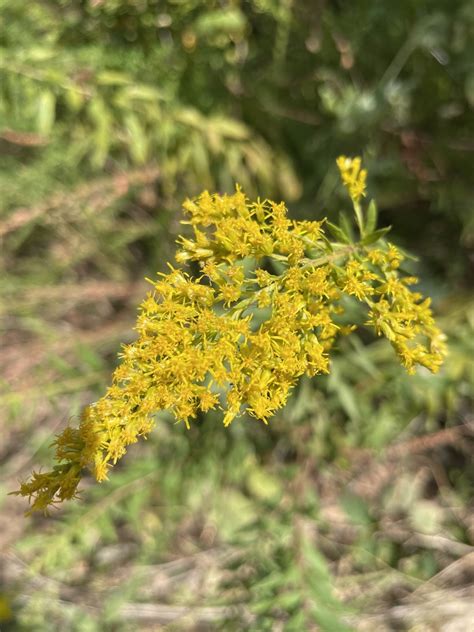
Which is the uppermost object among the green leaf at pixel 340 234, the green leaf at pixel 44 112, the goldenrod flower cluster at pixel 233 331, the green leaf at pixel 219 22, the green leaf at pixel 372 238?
the green leaf at pixel 219 22

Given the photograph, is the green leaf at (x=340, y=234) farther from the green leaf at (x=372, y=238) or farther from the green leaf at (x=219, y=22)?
the green leaf at (x=219, y=22)

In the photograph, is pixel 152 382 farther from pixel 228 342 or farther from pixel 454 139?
pixel 454 139

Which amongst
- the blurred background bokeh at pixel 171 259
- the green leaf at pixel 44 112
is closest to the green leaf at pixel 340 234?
the blurred background bokeh at pixel 171 259

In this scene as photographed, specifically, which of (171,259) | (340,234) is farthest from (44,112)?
(340,234)

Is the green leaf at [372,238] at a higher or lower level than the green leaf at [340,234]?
lower

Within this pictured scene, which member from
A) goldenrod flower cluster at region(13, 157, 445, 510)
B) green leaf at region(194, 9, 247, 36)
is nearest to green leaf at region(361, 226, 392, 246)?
goldenrod flower cluster at region(13, 157, 445, 510)

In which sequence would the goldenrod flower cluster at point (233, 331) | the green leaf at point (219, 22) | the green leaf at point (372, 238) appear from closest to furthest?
the goldenrod flower cluster at point (233, 331) < the green leaf at point (372, 238) < the green leaf at point (219, 22)
